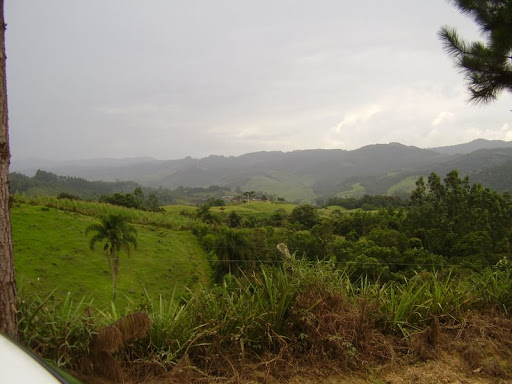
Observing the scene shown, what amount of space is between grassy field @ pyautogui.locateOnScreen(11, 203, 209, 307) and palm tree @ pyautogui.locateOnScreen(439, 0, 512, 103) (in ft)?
65.7

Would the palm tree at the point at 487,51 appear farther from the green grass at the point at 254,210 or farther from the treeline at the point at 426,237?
the green grass at the point at 254,210

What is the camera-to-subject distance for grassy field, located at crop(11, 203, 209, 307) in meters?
23.6

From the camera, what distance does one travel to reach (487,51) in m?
5.15

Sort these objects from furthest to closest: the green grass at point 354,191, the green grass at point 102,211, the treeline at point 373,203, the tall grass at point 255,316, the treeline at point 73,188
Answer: the green grass at point 354,191 → the treeline at point 373,203 → the treeline at point 73,188 → the green grass at point 102,211 → the tall grass at point 255,316

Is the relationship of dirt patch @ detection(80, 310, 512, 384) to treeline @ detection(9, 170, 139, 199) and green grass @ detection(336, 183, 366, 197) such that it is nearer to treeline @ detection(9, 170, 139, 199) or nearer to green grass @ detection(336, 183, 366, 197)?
treeline @ detection(9, 170, 139, 199)

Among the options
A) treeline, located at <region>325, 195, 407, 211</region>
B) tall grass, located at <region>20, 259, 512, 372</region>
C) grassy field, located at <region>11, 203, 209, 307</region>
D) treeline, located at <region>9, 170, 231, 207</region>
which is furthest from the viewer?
treeline, located at <region>325, 195, 407, 211</region>

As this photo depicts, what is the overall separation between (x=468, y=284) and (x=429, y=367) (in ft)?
4.94

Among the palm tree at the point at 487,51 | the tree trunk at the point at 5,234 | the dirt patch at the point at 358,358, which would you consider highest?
the palm tree at the point at 487,51

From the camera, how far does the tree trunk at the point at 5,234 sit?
1934 mm

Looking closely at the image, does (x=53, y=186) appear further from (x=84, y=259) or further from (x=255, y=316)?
(x=255, y=316)

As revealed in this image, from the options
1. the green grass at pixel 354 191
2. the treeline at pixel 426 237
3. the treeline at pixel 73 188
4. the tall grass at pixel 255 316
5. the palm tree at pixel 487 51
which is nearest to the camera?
the tall grass at pixel 255 316

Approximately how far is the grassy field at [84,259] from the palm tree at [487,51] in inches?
789

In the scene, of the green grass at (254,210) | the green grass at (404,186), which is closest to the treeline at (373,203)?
the green grass at (254,210)

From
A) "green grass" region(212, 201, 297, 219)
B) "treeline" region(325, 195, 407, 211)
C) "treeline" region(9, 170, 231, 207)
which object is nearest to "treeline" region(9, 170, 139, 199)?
"treeline" region(9, 170, 231, 207)
